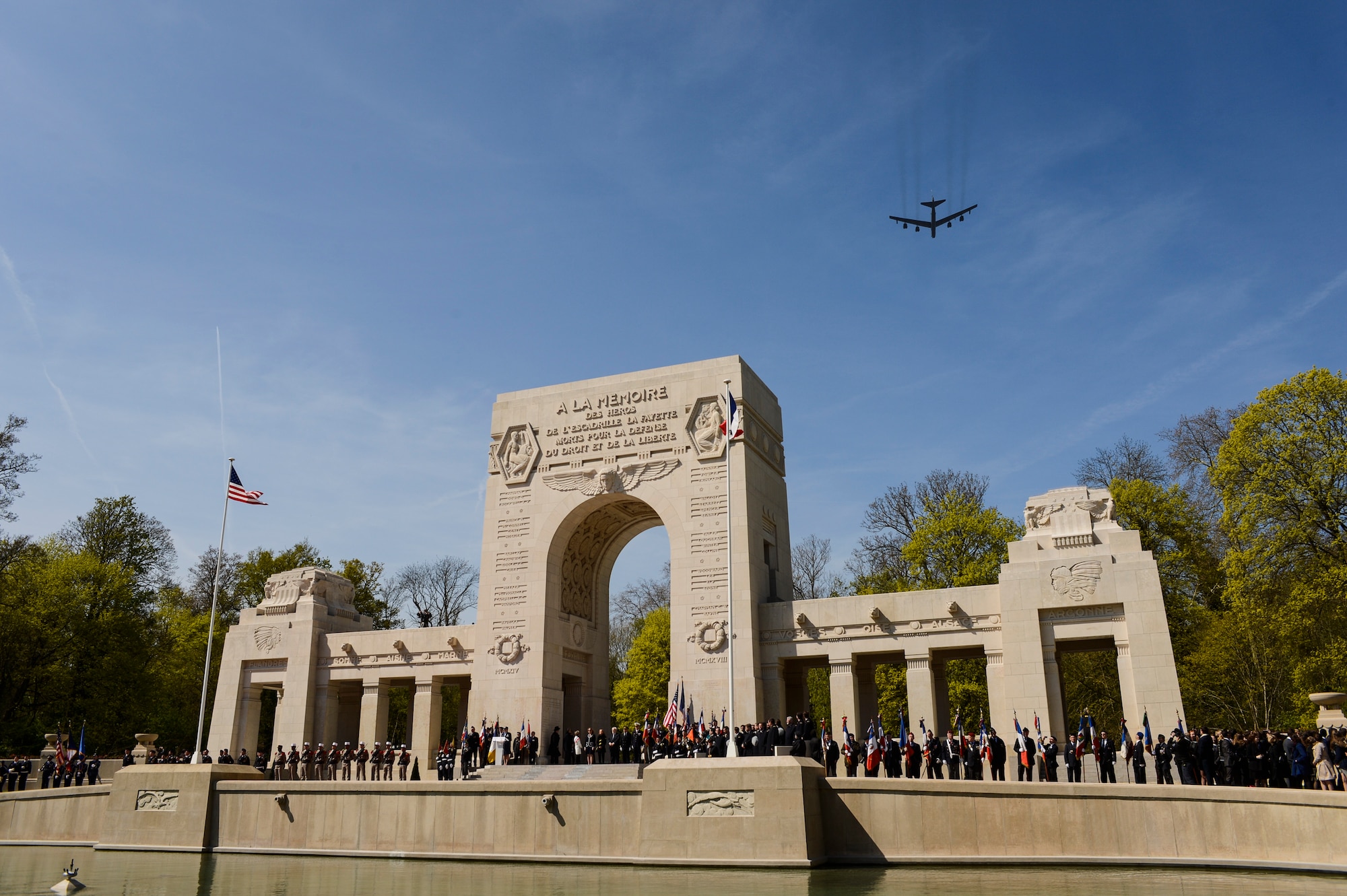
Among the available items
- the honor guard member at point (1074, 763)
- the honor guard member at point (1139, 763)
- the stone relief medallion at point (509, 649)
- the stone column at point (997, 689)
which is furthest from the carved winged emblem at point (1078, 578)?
Answer: the stone relief medallion at point (509, 649)

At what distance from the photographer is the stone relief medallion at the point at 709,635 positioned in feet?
99.3

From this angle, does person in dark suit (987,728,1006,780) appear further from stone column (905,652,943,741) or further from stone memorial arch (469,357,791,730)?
stone memorial arch (469,357,791,730)

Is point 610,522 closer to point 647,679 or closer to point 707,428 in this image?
point 707,428

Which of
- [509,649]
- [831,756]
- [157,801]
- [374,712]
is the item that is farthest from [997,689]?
[374,712]

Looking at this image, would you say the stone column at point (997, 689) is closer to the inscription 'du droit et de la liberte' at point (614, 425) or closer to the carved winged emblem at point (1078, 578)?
the carved winged emblem at point (1078, 578)

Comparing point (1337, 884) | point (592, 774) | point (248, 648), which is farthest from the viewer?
point (248, 648)

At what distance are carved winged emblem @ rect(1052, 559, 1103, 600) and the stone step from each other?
12.6 metres

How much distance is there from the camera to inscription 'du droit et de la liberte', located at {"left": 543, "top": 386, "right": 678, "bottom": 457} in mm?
33375

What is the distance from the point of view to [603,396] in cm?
3444

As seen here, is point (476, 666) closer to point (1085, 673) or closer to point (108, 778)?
point (108, 778)

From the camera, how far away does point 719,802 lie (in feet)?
56.0

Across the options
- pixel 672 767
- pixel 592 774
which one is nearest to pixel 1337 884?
pixel 672 767

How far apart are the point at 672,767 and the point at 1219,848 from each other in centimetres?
917

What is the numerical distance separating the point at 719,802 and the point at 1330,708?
635 inches
